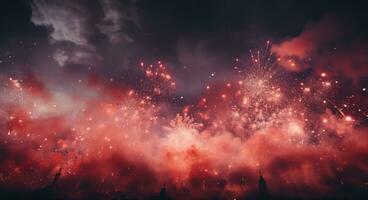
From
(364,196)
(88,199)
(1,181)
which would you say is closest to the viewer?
(1,181)

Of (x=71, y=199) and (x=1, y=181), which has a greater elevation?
(x=1, y=181)

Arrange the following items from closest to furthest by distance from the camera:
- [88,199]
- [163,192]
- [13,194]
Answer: [163,192] → [13,194] → [88,199]

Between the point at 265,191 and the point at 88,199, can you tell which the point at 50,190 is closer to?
the point at 88,199

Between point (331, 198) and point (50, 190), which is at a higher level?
point (50, 190)

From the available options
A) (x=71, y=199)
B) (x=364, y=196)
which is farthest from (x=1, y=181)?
(x=364, y=196)

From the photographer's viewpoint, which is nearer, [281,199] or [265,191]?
[265,191]

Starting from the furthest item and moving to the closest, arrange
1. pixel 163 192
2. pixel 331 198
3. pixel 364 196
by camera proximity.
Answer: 1. pixel 364 196
2. pixel 331 198
3. pixel 163 192

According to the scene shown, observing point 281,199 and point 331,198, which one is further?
point 281,199

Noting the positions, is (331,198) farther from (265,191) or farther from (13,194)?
(13,194)

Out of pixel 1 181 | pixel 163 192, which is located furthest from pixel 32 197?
pixel 163 192
